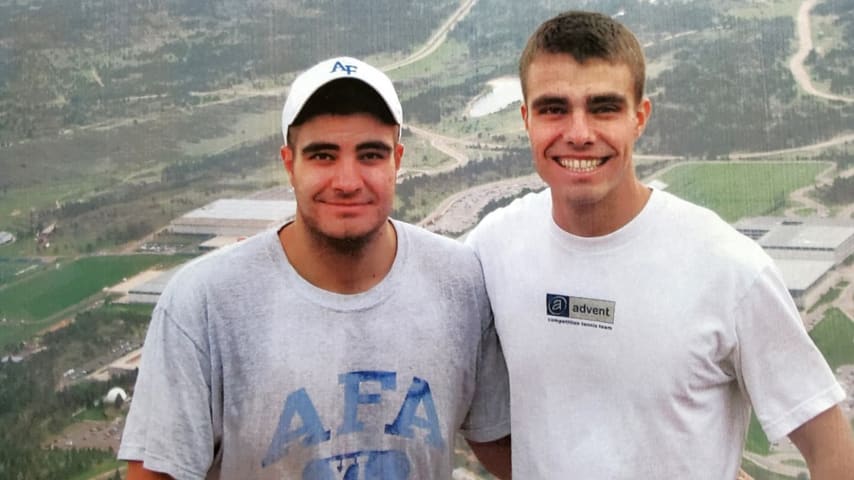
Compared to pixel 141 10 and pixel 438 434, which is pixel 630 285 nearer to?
pixel 438 434

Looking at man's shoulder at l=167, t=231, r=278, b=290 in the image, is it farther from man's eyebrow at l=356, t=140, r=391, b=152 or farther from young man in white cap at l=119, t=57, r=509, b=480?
man's eyebrow at l=356, t=140, r=391, b=152

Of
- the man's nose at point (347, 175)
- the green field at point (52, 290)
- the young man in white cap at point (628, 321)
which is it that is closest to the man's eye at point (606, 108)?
the young man in white cap at point (628, 321)

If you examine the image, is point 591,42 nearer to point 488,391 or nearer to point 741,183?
point 488,391

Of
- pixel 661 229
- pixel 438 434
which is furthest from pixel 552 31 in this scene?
pixel 438 434

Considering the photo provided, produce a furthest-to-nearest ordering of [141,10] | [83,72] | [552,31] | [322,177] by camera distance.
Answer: [83,72]
[141,10]
[552,31]
[322,177]

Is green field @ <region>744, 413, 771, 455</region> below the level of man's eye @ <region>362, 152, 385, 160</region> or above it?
below

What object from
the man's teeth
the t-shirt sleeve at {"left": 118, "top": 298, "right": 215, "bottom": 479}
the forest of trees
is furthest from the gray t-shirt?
the forest of trees

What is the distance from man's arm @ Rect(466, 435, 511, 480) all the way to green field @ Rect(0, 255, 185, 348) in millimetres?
5148

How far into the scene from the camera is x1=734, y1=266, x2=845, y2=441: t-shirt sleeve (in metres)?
1.60

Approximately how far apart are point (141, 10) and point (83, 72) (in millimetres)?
1311

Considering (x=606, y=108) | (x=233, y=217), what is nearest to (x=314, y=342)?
(x=606, y=108)

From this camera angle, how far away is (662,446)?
5.48 feet

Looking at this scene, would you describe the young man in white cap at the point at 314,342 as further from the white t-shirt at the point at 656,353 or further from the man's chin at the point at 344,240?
the white t-shirt at the point at 656,353

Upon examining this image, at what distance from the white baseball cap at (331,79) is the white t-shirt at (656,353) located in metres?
0.47
